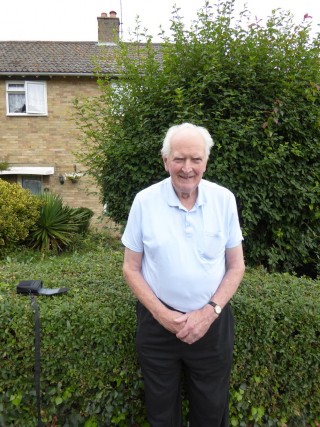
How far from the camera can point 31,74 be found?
14.1 m

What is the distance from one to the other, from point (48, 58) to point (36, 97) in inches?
76.5

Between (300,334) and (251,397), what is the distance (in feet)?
1.87

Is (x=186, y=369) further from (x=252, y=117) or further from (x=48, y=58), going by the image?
(x=48, y=58)

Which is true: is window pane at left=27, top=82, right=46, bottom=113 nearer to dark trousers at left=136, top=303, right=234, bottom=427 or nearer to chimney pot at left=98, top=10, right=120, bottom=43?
chimney pot at left=98, top=10, right=120, bottom=43

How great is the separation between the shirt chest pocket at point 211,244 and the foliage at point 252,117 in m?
1.70

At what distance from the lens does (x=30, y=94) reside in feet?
47.5

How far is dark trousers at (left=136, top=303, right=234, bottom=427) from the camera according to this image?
84.4 inches

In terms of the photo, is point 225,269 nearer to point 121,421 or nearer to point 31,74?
point 121,421

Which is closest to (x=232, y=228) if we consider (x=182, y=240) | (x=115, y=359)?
(x=182, y=240)

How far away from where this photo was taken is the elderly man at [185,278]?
201 centimetres

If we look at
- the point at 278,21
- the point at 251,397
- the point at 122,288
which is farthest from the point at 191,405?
the point at 278,21

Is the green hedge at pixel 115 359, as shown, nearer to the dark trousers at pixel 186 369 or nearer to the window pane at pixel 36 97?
the dark trousers at pixel 186 369

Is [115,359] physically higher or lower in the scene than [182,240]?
lower

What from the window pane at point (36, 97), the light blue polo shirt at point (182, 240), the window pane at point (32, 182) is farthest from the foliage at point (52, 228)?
the window pane at point (36, 97)
